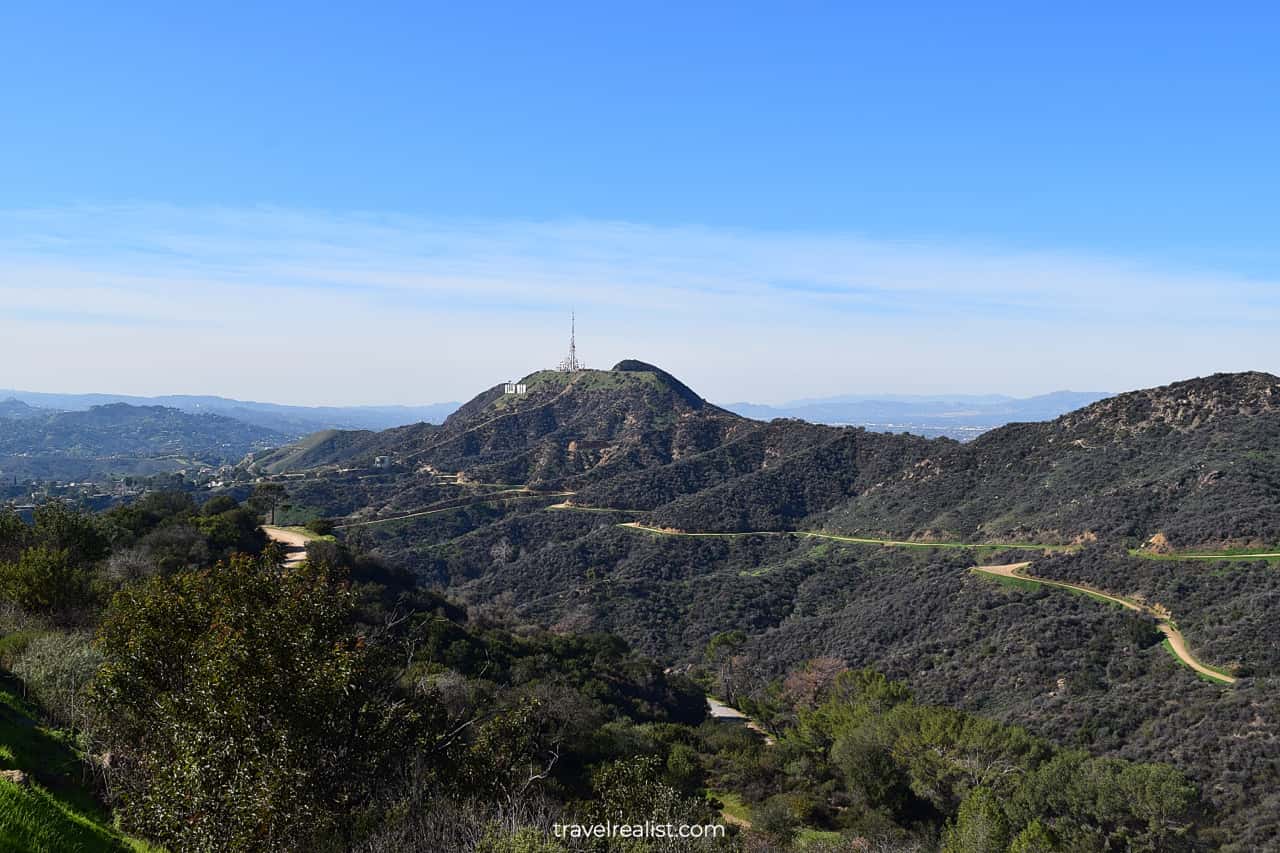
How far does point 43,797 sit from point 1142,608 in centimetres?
4531

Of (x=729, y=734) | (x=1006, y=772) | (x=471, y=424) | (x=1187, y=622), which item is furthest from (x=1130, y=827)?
(x=471, y=424)

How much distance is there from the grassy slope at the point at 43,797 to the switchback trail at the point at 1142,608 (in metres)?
36.7

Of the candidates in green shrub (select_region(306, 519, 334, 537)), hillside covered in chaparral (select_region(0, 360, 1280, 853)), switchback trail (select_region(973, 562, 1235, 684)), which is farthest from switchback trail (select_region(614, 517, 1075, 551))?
green shrub (select_region(306, 519, 334, 537))

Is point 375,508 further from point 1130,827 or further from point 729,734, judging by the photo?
point 1130,827

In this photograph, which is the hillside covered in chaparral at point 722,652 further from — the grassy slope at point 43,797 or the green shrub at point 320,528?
the green shrub at point 320,528

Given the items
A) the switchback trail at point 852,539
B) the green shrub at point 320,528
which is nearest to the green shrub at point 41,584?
the green shrub at point 320,528

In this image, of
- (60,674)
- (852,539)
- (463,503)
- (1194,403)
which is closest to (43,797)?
(60,674)

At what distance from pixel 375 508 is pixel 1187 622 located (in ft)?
278

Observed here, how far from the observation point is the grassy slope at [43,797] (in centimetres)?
752

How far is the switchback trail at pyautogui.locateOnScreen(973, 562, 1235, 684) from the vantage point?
30.6m

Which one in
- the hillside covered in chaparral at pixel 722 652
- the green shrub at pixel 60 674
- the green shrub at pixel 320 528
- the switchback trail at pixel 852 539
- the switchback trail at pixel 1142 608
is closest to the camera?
the hillside covered in chaparral at pixel 722 652

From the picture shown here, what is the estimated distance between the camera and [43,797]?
951 centimetres

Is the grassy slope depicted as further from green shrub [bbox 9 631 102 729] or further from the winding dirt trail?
the winding dirt trail

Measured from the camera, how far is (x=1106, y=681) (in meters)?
32.5
